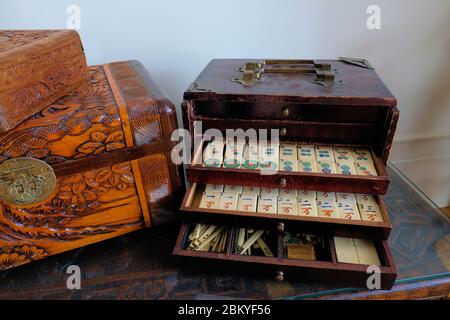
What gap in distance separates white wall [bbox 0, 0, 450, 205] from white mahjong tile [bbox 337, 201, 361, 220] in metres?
0.61

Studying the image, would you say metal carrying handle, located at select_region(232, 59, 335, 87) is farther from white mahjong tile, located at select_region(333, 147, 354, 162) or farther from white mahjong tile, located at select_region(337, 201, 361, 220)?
white mahjong tile, located at select_region(337, 201, 361, 220)

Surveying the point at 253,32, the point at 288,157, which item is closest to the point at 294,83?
the point at 288,157

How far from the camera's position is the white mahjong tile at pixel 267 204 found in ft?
2.45

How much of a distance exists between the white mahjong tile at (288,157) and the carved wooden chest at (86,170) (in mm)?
273

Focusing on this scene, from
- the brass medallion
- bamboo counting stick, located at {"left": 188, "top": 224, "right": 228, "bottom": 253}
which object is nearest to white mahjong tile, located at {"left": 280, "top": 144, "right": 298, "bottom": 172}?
bamboo counting stick, located at {"left": 188, "top": 224, "right": 228, "bottom": 253}

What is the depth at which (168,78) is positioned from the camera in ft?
3.72

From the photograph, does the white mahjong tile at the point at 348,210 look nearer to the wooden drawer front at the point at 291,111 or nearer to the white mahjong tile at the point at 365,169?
the white mahjong tile at the point at 365,169

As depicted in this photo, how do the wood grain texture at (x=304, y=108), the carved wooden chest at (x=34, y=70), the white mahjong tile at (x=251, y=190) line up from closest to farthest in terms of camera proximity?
the carved wooden chest at (x=34, y=70) < the wood grain texture at (x=304, y=108) < the white mahjong tile at (x=251, y=190)

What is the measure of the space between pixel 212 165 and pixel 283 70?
328 millimetres

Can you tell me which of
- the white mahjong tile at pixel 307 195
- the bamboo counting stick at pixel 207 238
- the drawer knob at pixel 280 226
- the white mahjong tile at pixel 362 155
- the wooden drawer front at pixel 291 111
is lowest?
the bamboo counting stick at pixel 207 238

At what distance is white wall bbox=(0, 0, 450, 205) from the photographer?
0.99 metres

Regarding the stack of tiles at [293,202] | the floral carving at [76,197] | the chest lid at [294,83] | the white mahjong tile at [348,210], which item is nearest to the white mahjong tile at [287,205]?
the stack of tiles at [293,202]
